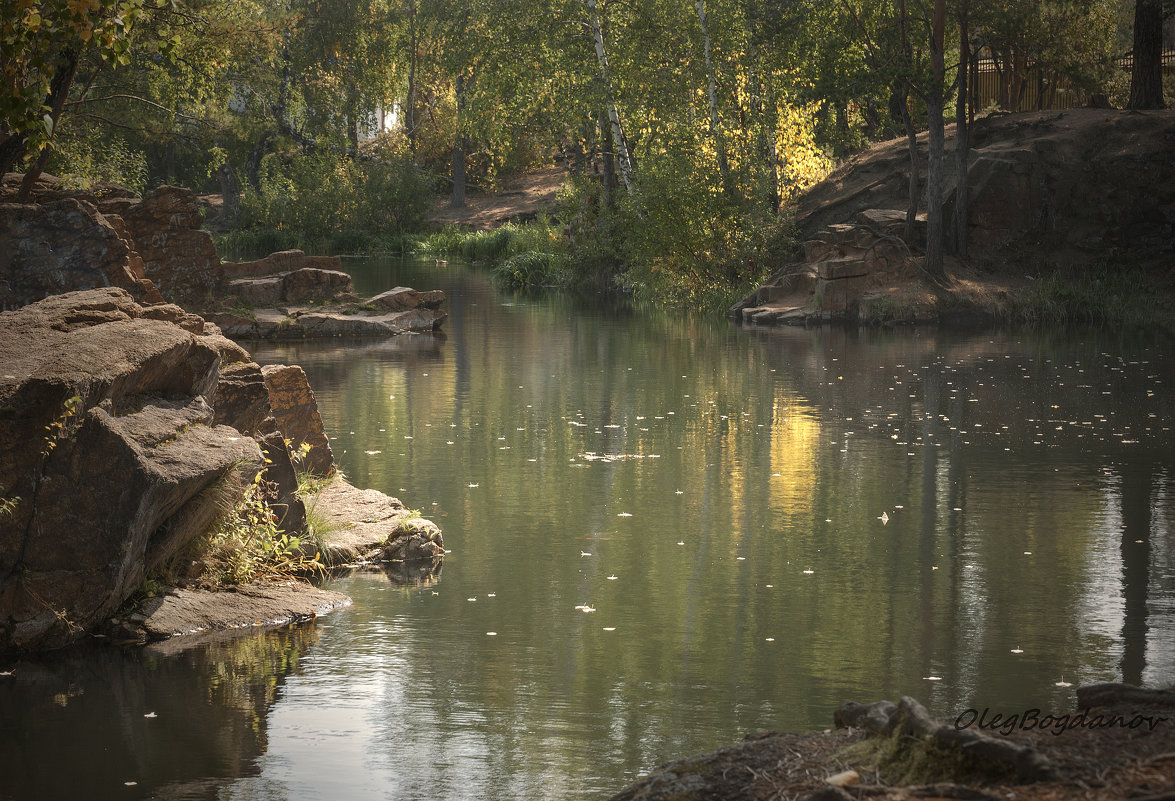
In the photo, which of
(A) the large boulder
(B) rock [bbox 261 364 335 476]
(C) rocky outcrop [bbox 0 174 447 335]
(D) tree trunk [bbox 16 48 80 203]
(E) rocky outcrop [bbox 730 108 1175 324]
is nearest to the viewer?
(A) the large boulder

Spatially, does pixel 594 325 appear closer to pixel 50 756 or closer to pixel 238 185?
pixel 50 756

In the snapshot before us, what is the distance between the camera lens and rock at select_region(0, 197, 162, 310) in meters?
14.7

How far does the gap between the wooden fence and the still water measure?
24.1 meters

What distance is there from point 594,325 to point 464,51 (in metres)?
13.3

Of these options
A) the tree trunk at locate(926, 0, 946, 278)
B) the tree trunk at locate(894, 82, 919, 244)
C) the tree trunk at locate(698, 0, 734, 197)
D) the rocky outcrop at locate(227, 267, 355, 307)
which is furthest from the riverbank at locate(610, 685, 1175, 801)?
the tree trunk at locate(698, 0, 734, 197)

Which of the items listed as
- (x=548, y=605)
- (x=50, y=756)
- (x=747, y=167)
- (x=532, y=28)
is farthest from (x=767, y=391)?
(x=532, y=28)

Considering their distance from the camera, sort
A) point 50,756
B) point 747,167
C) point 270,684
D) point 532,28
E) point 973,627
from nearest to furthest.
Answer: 1. point 50,756
2. point 270,684
3. point 973,627
4. point 747,167
5. point 532,28

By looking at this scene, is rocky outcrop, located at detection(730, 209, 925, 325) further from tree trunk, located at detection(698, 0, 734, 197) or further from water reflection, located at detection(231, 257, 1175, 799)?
water reflection, located at detection(231, 257, 1175, 799)

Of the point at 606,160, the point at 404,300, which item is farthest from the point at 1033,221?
the point at 404,300

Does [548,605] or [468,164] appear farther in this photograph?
[468,164]

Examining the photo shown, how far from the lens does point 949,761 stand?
12.5 ft

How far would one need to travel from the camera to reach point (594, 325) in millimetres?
27953

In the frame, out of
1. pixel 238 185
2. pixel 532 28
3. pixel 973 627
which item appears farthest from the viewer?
pixel 238 185

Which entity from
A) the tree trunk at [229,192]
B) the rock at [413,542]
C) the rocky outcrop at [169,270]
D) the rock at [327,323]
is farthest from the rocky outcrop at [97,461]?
the tree trunk at [229,192]
